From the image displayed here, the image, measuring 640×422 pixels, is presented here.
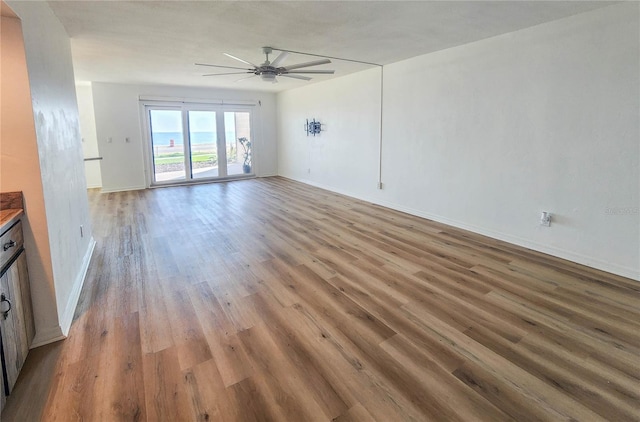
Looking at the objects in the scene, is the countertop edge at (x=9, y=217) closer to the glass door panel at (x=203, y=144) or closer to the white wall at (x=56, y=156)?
the white wall at (x=56, y=156)

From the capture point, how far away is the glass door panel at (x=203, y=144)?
821 cm

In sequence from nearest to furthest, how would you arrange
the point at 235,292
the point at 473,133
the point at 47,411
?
the point at 47,411 < the point at 235,292 < the point at 473,133

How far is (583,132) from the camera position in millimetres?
3168

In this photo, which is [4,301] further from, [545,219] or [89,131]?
[89,131]

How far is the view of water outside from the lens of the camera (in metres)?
7.91

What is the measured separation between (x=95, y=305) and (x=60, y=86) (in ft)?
6.19

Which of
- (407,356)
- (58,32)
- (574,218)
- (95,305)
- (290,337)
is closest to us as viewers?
(407,356)

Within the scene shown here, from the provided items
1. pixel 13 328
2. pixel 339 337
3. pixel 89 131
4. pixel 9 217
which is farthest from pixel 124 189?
pixel 339 337

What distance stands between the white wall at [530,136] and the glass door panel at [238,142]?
4.18 m

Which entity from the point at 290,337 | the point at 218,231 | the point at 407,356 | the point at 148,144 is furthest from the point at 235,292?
the point at 148,144

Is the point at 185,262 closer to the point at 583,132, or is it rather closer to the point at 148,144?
the point at 583,132

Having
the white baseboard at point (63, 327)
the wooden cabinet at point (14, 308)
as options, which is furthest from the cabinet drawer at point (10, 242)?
the white baseboard at point (63, 327)

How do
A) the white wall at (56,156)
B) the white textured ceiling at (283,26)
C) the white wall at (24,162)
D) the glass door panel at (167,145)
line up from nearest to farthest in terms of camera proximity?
1. the white wall at (24,162)
2. the white wall at (56,156)
3. the white textured ceiling at (283,26)
4. the glass door panel at (167,145)

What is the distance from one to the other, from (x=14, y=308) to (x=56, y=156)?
3.85 ft
